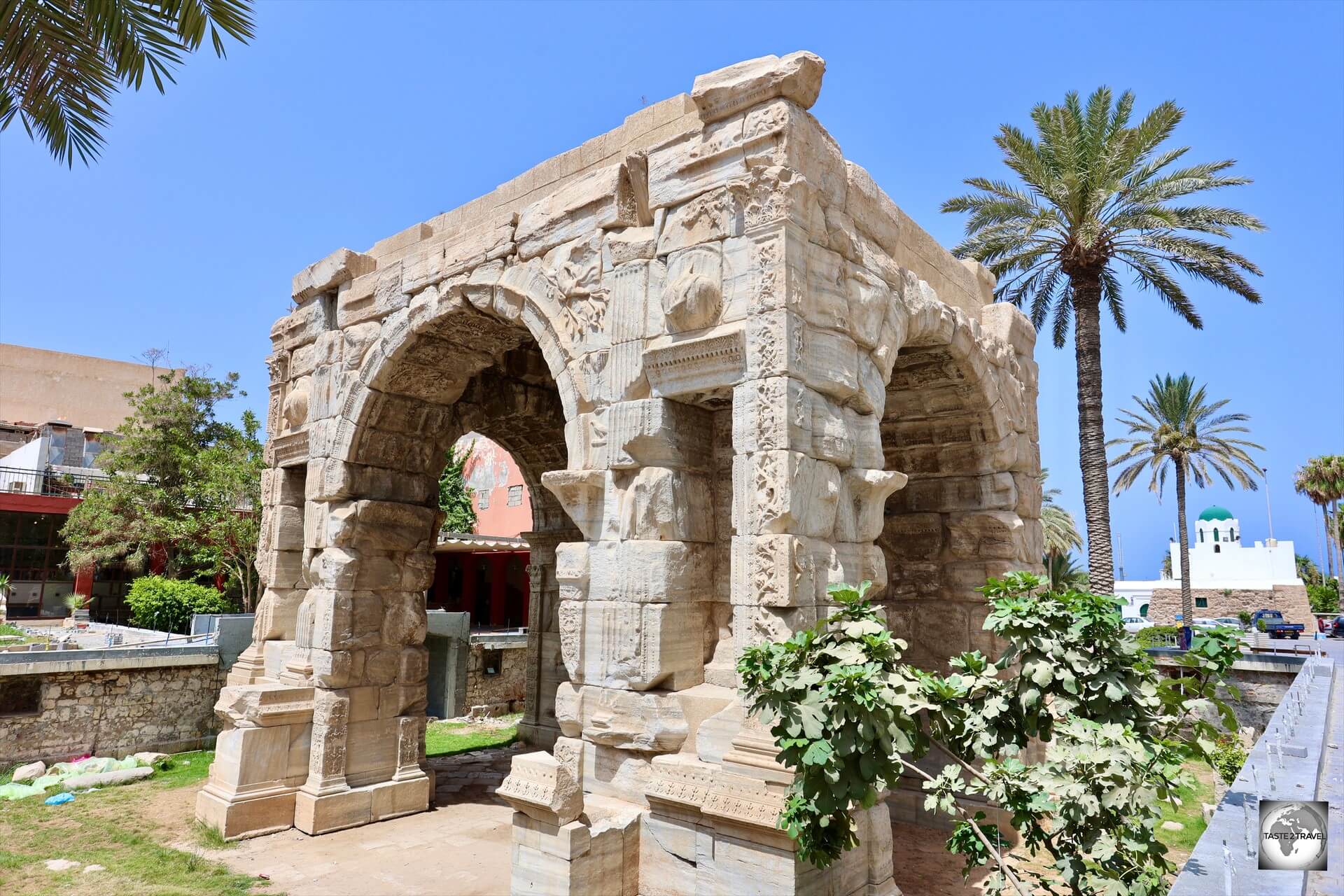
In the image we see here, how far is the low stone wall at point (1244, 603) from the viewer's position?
31.1 meters

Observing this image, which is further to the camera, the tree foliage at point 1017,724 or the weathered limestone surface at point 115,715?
the weathered limestone surface at point 115,715

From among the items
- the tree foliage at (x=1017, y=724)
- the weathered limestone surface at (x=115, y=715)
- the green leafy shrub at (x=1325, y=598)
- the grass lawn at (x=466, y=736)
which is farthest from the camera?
the green leafy shrub at (x=1325, y=598)

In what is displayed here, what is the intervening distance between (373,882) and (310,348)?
537cm

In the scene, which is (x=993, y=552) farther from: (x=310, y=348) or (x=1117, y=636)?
(x=310, y=348)

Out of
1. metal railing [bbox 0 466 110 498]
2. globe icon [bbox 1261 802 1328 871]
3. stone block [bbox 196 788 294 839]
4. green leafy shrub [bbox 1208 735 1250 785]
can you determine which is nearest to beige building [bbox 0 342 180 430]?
metal railing [bbox 0 466 110 498]

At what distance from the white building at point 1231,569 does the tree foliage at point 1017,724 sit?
32.6 meters

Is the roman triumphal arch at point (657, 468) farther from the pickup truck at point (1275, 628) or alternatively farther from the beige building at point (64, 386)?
the beige building at point (64, 386)

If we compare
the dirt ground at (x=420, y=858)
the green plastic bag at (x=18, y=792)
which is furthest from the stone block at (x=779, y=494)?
the green plastic bag at (x=18, y=792)

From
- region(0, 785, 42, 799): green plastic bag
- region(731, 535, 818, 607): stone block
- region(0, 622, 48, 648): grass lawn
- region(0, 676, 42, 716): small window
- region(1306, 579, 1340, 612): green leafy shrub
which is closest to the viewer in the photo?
region(731, 535, 818, 607): stone block

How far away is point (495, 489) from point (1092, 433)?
15932 mm

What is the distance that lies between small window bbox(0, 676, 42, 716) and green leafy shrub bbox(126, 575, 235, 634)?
566 centimetres

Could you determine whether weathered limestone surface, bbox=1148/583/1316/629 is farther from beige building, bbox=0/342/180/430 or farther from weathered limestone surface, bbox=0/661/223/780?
beige building, bbox=0/342/180/430

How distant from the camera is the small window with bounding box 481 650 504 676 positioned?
14.2 m

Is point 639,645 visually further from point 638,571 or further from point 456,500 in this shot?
point 456,500
